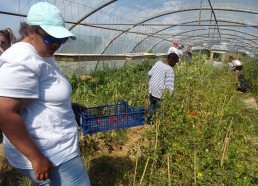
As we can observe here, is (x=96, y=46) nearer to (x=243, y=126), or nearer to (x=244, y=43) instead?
(x=243, y=126)

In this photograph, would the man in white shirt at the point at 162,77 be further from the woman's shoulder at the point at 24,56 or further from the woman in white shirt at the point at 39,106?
the woman's shoulder at the point at 24,56

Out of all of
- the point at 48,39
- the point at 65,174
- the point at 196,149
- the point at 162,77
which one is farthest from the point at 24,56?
the point at 162,77

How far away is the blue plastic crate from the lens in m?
2.06

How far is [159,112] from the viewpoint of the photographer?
3.15 meters

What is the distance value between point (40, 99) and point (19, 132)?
7.7 inches

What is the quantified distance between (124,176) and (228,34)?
534 inches

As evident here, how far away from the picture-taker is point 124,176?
2.68 m

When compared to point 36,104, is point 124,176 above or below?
below

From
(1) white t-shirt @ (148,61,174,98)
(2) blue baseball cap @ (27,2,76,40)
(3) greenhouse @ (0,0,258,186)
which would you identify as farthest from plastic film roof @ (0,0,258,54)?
(2) blue baseball cap @ (27,2,76,40)

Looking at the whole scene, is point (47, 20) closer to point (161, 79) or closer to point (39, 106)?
point (39, 106)

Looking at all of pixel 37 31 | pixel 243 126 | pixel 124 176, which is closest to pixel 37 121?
pixel 37 31

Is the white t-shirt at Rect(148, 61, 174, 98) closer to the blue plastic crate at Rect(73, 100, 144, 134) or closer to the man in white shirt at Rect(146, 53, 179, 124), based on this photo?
the man in white shirt at Rect(146, 53, 179, 124)

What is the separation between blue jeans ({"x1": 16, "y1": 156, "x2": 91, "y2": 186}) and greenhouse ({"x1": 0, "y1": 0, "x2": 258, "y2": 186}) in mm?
598

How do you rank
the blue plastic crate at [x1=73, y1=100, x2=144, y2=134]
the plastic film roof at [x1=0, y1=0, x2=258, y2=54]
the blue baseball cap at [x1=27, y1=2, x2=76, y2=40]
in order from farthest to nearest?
the plastic film roof at [x1=0, y1=0, x2=258, y2=54] → the blue plastic crate at [x1=73, y1=100, x2=144, y2=134] → the blue baseball cap at [x1=27, y1=2, x2=76, y2=40]
